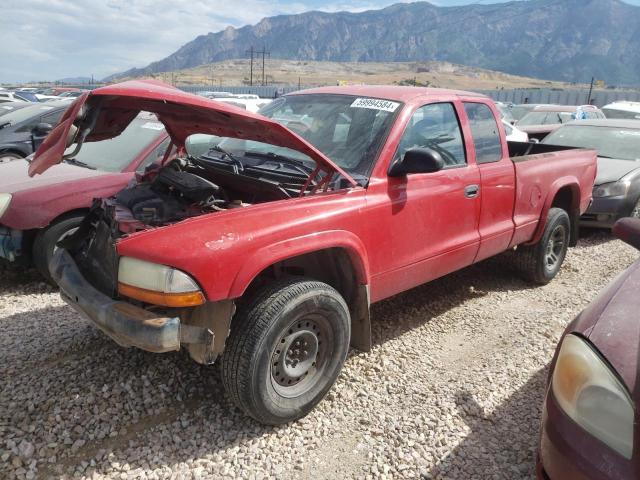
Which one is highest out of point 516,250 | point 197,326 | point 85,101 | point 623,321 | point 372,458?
point 85,101

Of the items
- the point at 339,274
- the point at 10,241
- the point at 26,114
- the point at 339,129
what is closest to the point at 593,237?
the point at 339,129

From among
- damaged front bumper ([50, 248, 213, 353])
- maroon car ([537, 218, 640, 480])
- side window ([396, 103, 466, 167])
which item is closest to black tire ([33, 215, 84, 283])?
damaged front bumper ([50, 248, 213, 353])

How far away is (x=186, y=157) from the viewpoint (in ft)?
12.4

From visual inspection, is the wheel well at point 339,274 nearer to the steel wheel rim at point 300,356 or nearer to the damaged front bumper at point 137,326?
the steel wheel rim at point 300,356

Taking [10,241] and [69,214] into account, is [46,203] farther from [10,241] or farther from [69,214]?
[10,241]

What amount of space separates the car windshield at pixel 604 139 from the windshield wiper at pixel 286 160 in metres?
5.74

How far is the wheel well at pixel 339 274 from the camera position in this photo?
115 inches

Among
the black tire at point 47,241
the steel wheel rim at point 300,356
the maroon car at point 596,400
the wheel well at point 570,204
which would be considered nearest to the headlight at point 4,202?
the black tire at point 47,241

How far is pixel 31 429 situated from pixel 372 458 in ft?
5.87

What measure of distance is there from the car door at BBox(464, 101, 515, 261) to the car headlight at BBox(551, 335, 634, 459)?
6.68 ft

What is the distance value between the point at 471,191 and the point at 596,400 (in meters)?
2.17

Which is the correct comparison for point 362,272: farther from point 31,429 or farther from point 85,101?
point 31,429

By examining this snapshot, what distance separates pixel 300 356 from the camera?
284 centimetres

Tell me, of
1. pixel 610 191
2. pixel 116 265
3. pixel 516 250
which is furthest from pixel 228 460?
pixel 610 191
